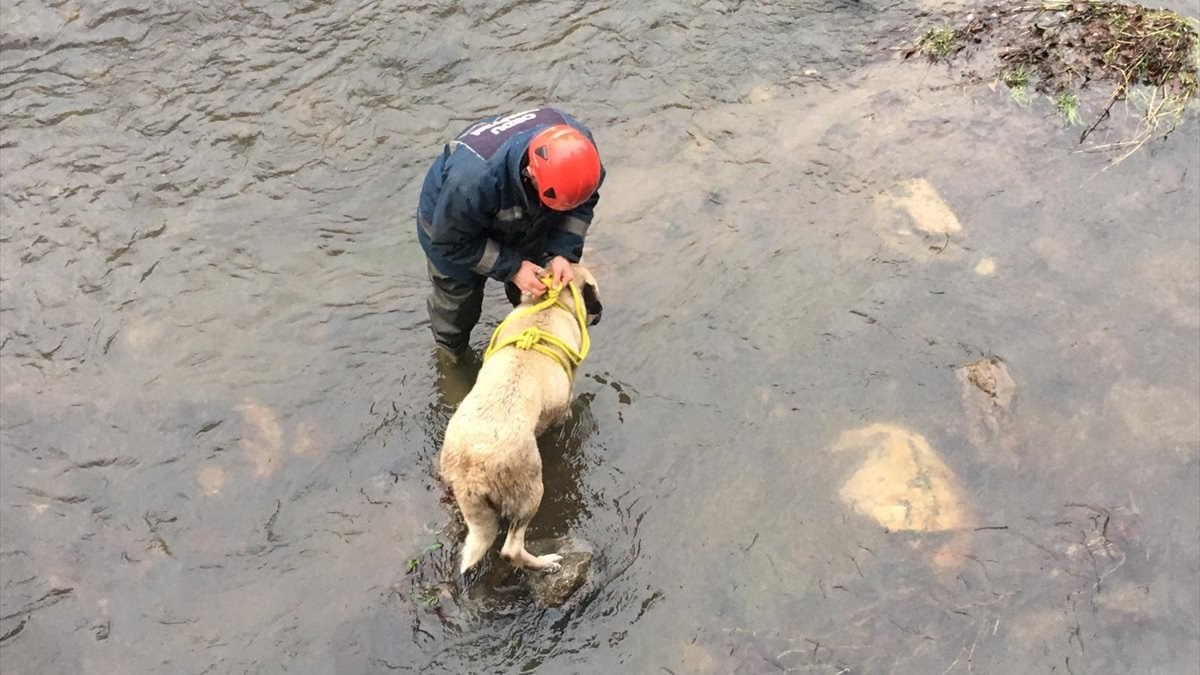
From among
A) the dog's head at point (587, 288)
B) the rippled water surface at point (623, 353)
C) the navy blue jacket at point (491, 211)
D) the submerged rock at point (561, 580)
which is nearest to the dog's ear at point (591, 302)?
the dog's head at point (587, 288)

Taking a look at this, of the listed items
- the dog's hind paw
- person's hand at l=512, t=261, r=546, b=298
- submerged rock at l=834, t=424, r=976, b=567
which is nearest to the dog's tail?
Result: the dog's hind paw

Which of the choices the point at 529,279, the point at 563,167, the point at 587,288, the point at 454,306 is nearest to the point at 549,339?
the point at 529,279

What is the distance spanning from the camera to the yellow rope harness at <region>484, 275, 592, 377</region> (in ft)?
15.9

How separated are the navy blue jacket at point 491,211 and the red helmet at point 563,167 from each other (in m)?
0.23

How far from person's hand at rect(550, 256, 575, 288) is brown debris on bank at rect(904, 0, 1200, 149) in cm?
486

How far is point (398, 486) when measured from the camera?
18.3 feet

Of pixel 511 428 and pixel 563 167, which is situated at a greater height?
pixel 563 167

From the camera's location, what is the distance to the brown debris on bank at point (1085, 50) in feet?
25.1

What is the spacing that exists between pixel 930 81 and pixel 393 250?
16.7 feet

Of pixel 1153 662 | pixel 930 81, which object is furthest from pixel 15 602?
pixel 930 81

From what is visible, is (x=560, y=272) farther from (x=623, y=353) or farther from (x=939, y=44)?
(x=939, y=44)

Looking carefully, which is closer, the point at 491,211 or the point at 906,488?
the point at 491,211

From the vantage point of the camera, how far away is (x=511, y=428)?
4.39 m

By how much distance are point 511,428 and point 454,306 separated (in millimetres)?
1450
